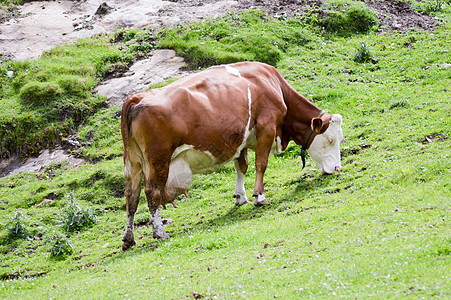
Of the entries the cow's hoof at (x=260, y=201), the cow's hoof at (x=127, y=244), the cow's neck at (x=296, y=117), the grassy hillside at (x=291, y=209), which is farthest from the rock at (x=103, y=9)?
the cow's hoof at (x=127, y=244)

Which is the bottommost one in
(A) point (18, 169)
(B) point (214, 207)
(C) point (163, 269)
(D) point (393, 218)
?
(A) point (18, 169)

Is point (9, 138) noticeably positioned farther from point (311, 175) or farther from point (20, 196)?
point (311, 175)

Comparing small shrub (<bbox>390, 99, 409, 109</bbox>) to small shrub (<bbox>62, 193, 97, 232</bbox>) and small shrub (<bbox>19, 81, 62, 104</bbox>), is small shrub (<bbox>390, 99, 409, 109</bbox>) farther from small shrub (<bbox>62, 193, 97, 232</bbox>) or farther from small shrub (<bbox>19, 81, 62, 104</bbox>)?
small shrub (<bbox>19, 81, 62, 104</bbox>)

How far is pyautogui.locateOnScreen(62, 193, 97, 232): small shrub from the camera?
1378cm

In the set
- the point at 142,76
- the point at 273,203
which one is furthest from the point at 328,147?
the point at 142,76

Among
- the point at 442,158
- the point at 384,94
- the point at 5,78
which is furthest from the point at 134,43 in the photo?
the point at 442,158

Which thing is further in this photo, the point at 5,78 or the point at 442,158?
the point at 5,78

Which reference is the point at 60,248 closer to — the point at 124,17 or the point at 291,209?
the point at 291,209

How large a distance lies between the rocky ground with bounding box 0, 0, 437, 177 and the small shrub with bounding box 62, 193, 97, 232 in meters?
8.22

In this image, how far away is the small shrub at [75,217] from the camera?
1378 cm

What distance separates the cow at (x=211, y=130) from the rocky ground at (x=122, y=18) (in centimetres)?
830

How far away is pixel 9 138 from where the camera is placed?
18469 millimetres

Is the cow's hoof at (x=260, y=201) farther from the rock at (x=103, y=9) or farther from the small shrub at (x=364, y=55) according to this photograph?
the rock at (x=103, y=9)

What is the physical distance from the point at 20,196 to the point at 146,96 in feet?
22.2
